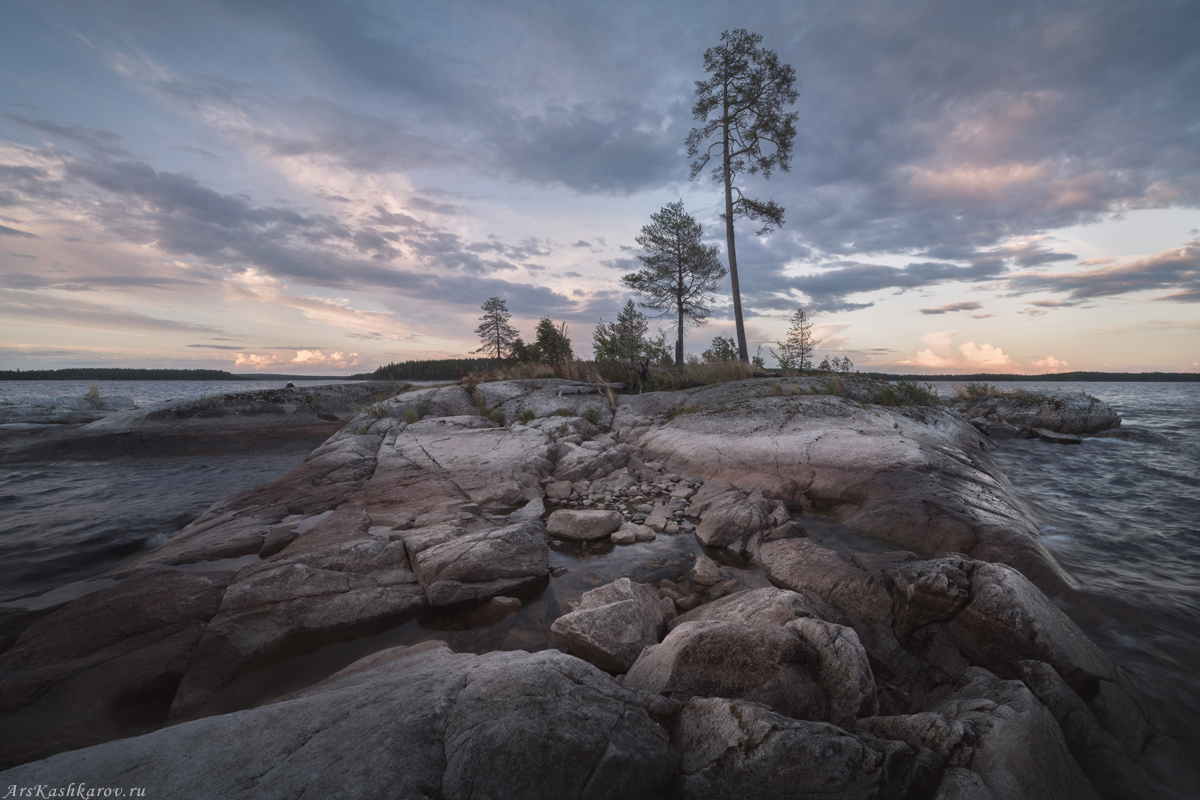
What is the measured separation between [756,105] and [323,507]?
24692mm

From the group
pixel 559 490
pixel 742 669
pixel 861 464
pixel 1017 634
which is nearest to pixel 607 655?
pixel 742 669

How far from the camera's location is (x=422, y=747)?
2227 mm

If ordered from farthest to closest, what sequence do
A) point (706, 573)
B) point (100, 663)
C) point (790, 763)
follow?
1. point (706, 573)
2. point (100, 663)
3. point (790, 763)

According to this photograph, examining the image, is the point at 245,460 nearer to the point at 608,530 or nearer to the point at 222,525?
the point at 222,525

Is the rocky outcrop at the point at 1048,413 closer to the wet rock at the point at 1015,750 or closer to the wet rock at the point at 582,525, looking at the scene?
the wet rock at the point at 582,525

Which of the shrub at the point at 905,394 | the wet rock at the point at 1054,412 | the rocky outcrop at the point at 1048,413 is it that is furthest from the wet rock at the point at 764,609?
the wet rock at the point at 1054,412

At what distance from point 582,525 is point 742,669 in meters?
4.26

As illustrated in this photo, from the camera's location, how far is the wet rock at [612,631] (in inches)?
160

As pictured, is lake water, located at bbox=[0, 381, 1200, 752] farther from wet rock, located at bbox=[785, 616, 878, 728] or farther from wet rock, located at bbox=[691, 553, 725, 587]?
wet rock, located at bbox=[785, 616, 878, 728]

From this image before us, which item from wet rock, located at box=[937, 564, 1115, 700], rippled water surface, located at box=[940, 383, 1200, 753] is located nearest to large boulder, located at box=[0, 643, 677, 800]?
wet rock, located at box=[937, 564, 1115, 700]

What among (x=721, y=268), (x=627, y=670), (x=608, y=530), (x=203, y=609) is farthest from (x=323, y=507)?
(x=721, y=268)

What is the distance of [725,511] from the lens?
724cm

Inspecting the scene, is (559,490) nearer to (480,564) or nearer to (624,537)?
(624,537)

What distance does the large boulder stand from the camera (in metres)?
2.02
